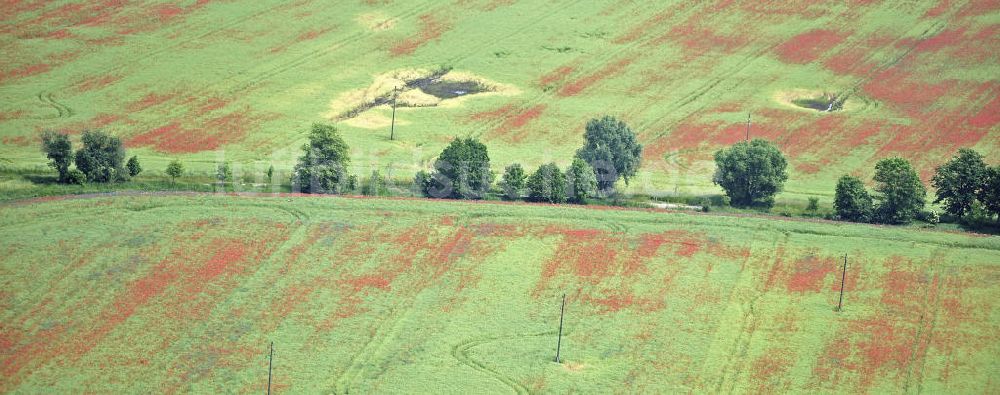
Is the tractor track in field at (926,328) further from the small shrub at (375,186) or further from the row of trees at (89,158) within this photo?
the row of trees at (89,158)

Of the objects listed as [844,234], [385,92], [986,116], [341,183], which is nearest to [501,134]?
[385,92]

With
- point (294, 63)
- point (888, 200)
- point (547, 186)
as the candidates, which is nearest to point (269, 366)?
point (547, 186)

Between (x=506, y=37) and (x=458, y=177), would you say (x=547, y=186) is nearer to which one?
(x=458, y=177)

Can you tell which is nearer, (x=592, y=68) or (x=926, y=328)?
(x=926, y=328)

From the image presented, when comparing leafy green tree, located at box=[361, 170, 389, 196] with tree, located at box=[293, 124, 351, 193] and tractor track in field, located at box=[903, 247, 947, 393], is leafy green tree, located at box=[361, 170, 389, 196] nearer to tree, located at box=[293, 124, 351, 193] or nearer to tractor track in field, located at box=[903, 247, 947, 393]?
tree, located at box=[293, 124, 351, 193]

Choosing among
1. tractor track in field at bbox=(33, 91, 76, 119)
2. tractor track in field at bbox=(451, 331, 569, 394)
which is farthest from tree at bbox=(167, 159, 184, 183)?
tractor track in field at bbox=(451, 331, 569, 394)

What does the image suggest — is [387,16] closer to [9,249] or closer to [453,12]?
[453,12]
